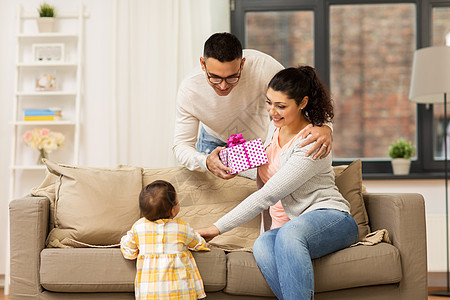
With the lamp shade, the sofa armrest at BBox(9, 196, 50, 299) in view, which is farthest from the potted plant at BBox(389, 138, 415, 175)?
the sofa armrest at BBox(9, 196, 50, 299)

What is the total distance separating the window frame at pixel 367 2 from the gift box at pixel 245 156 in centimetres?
177

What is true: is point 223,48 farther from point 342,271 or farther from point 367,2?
point 367,2

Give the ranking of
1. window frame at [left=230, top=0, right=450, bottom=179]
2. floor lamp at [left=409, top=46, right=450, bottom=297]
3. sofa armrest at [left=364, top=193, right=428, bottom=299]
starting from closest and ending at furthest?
sofa armrest at [left=364, top=193, right=428, bottom=299] → floor lamp at [left=409, top=46, right=450, bottom=297] → window frame at [left=230, top=0, right=450, bottom=179]

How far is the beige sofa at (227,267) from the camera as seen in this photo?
2221 millimetres

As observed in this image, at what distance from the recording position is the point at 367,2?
400 cm

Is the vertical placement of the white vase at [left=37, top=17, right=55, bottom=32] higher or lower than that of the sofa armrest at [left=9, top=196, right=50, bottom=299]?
higher

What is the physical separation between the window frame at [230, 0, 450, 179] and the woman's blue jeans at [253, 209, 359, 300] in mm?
1838

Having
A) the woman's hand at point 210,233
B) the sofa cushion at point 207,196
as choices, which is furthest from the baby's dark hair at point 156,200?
the sofa cushion at point 207,196

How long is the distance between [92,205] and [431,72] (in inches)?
90.4

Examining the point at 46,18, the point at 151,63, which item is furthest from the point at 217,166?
the point at 46,18

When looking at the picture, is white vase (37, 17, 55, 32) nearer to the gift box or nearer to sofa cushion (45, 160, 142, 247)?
sofa cushion (45, 160, 142, 247)

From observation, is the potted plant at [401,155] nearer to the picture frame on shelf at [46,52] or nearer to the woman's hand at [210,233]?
the woman's hand at [210,233]

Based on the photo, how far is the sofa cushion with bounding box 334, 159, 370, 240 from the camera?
254cm

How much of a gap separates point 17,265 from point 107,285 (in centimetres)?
41
